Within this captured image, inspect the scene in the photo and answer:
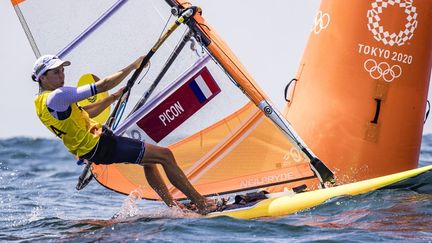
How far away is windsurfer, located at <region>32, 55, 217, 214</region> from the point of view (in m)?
7.13

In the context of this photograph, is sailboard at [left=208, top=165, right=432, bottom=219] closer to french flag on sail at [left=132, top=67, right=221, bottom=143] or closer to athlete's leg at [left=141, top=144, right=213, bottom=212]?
athlete's leg at [left=141, top=144, right=213, bottom=212]

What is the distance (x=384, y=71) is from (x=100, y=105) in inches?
100

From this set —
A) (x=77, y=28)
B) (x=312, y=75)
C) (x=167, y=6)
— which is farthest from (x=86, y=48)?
(x=312, y=75)

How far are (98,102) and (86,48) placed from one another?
0.53 metres

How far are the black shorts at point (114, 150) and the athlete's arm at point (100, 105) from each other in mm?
428

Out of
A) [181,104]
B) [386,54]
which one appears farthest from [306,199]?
[386,54]

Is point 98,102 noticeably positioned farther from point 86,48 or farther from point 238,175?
point 238,175

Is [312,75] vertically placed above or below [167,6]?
below

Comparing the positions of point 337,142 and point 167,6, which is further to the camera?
point 337,142

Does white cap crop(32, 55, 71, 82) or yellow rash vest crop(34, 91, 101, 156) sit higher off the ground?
white cap crop(32, 55, 71, 82)

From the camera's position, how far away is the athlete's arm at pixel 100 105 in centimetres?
786

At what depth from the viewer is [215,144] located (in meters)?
8.35

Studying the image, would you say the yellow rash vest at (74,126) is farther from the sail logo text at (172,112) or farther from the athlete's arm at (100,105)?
the sail logo text at (172,112)

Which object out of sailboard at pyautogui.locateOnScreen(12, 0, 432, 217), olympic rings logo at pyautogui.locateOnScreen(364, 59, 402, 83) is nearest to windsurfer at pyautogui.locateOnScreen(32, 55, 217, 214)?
sailboard at pyautogui.locateOnScreen(12, 0, 432, 217)
